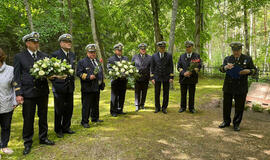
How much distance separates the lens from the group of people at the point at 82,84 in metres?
3.78

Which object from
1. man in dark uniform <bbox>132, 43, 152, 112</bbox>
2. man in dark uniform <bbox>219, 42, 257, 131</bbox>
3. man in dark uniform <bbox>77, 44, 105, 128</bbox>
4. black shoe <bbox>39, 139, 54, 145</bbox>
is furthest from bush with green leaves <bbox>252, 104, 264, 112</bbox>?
black shoe <bbox>39, 139, 54, 145</bbox>

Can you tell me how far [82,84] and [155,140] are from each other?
239cm

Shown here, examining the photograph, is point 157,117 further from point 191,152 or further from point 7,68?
point 7,68

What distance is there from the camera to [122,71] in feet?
18.7

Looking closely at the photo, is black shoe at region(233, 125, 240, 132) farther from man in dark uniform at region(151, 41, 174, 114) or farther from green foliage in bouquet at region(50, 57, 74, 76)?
green foliage in bouquet at region(50, 57, 74, 76)

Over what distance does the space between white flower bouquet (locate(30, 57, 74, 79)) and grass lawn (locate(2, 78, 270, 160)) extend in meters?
1.56

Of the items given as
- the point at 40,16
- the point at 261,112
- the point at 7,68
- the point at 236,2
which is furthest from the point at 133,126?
the point at 236,2

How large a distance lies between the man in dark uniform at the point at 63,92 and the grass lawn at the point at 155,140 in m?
0.34

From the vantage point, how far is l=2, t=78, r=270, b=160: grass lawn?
3750mm

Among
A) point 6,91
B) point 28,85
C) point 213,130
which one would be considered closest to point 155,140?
point 213,130

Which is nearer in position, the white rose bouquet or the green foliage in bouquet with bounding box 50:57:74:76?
the white rose bouquet

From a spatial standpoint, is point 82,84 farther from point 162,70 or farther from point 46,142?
point 162,70

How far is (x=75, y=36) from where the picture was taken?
65.5 ft

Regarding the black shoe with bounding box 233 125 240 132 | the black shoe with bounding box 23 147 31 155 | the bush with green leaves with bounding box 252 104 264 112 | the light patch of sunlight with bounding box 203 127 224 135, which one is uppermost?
the bush with green leaves with bounding box 252 104 264 112
